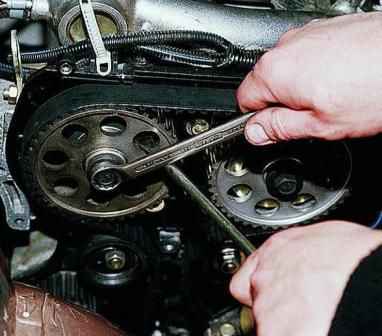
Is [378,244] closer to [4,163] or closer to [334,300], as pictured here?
[334,300]

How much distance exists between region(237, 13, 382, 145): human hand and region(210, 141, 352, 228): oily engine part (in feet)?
0.63

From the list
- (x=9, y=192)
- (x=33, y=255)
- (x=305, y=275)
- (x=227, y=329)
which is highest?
(x=305, y=275)

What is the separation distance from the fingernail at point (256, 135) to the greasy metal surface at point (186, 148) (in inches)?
0.9

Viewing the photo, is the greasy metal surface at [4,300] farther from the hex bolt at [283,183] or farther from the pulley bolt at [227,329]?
the pulley bolt at [227,329]

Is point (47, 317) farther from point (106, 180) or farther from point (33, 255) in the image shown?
point (33, 255)

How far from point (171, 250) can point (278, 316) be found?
2.27 ft

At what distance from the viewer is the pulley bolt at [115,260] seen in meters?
1.66

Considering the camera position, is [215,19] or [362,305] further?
[215,19]

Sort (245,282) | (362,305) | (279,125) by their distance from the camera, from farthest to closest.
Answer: (279,125) → (245,282) → (362,305)

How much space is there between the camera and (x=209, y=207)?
1466 mm

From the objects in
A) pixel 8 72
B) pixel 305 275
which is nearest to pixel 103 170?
pixel 8 72

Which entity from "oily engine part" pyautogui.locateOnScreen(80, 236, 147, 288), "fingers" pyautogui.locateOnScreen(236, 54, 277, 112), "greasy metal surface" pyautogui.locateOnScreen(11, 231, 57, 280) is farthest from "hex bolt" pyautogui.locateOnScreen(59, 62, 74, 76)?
"greasy metal surface" pyautogui.locateOnScreen(11, 231, 57, 280)

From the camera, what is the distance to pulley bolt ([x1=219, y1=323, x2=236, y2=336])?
1.82m

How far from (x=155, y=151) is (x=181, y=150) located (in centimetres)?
4
